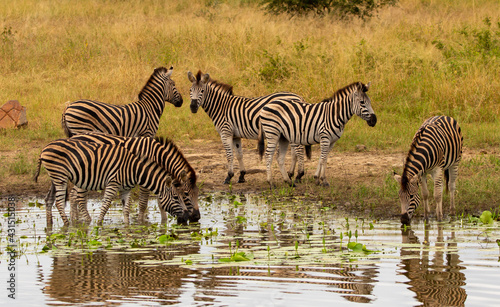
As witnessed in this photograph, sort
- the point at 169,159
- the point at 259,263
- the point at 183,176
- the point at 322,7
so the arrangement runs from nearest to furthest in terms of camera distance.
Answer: the point at 259,263 → the point at 183,176 → the point at 169,159 → the point at 322,7

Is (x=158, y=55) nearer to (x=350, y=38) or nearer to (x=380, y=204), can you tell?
(x=350, y=38)

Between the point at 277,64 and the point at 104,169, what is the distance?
9075mm

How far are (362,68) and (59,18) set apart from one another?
483 inches

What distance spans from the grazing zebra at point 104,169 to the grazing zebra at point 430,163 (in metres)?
2.66

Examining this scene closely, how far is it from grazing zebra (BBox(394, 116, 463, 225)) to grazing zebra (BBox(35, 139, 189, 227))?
2.66 meters

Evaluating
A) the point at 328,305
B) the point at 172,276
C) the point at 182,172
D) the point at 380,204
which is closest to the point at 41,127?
the point at 182,172

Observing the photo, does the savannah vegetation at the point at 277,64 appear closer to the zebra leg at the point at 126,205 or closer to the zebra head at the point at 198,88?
the zebra head at the point at 198,88

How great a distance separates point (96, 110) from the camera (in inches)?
383

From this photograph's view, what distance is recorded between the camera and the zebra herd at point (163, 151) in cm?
786

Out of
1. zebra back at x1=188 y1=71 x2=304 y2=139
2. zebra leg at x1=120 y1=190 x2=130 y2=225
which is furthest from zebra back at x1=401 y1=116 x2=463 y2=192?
zebra leg at x1=120 y1=190 x2=130 y2=225

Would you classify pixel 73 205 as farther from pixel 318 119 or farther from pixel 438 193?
pixel 438 193

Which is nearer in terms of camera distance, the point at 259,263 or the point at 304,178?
the point at 259,263

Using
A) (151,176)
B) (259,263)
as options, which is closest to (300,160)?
(151,176)

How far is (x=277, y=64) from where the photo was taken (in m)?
16.3
